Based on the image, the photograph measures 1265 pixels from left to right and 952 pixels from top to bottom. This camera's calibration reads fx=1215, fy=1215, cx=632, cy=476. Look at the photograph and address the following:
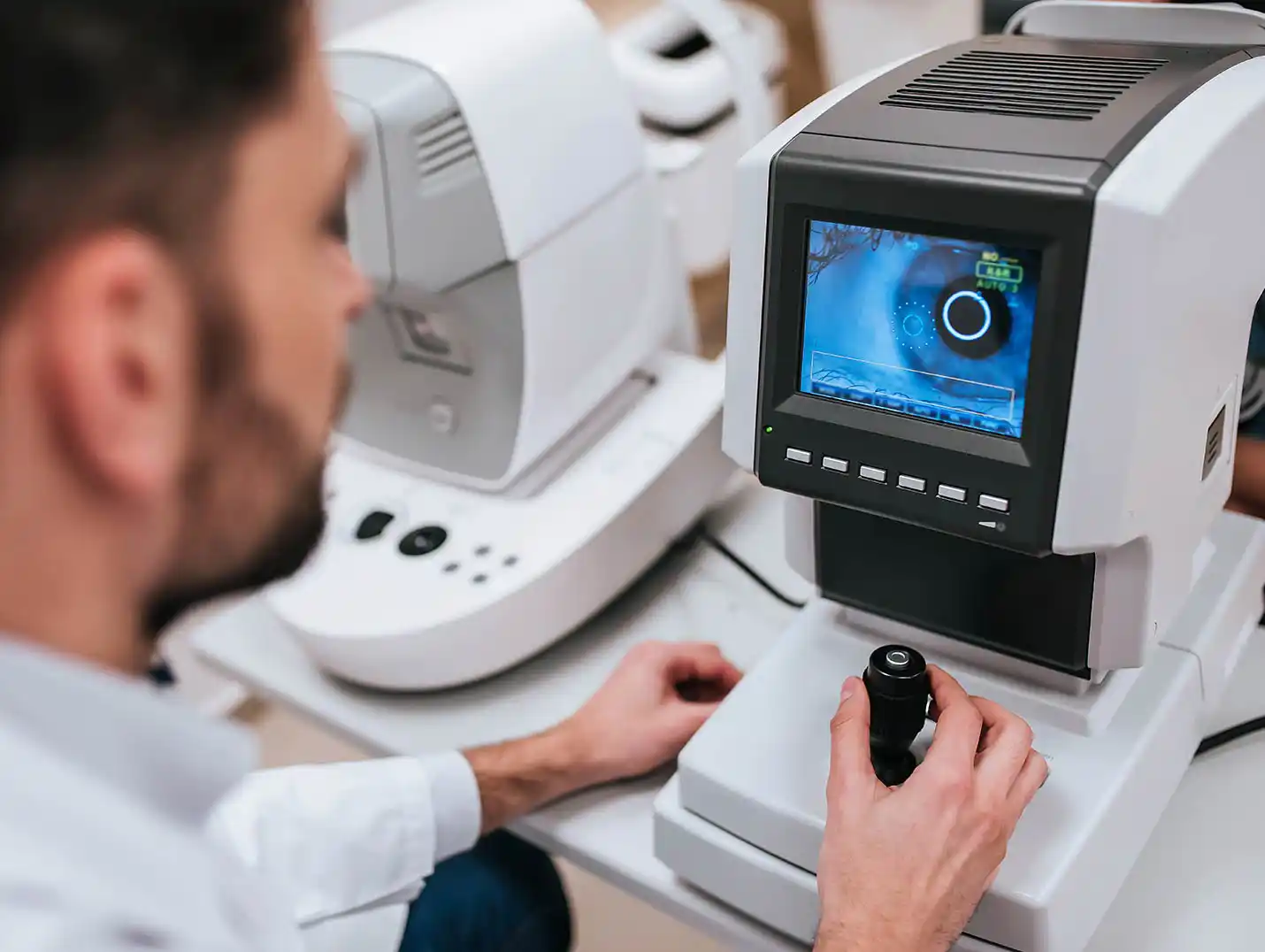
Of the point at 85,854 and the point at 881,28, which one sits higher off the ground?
the point at 881,28

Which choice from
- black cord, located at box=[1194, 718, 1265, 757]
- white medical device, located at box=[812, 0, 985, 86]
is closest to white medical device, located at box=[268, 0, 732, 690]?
black cord, located at box=[1194, 718, 1265, 757]

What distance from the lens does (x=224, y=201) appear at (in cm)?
47

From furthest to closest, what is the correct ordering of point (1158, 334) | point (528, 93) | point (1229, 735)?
point (528, 93) < point (1229, 735) < point (1158, 334)

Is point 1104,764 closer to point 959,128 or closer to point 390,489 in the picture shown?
point 959,128

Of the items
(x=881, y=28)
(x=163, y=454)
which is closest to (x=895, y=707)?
(x=163, y=454)

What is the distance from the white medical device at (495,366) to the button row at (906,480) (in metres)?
0.31

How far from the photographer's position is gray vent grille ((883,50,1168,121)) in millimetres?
656

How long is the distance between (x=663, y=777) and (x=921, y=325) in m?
0.40

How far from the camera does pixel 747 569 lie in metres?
1.07

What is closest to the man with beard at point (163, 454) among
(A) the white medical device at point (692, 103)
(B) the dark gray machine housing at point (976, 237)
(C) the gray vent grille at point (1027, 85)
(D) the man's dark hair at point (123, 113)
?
(D) the man's dark hair at point (123, 113)

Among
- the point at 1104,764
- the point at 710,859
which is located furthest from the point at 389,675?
the point at 1104,764

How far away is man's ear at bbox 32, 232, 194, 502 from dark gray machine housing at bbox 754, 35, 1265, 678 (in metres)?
0.35

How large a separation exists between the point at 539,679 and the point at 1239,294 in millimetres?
588

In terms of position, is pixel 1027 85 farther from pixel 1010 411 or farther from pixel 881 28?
pixel 881 28
